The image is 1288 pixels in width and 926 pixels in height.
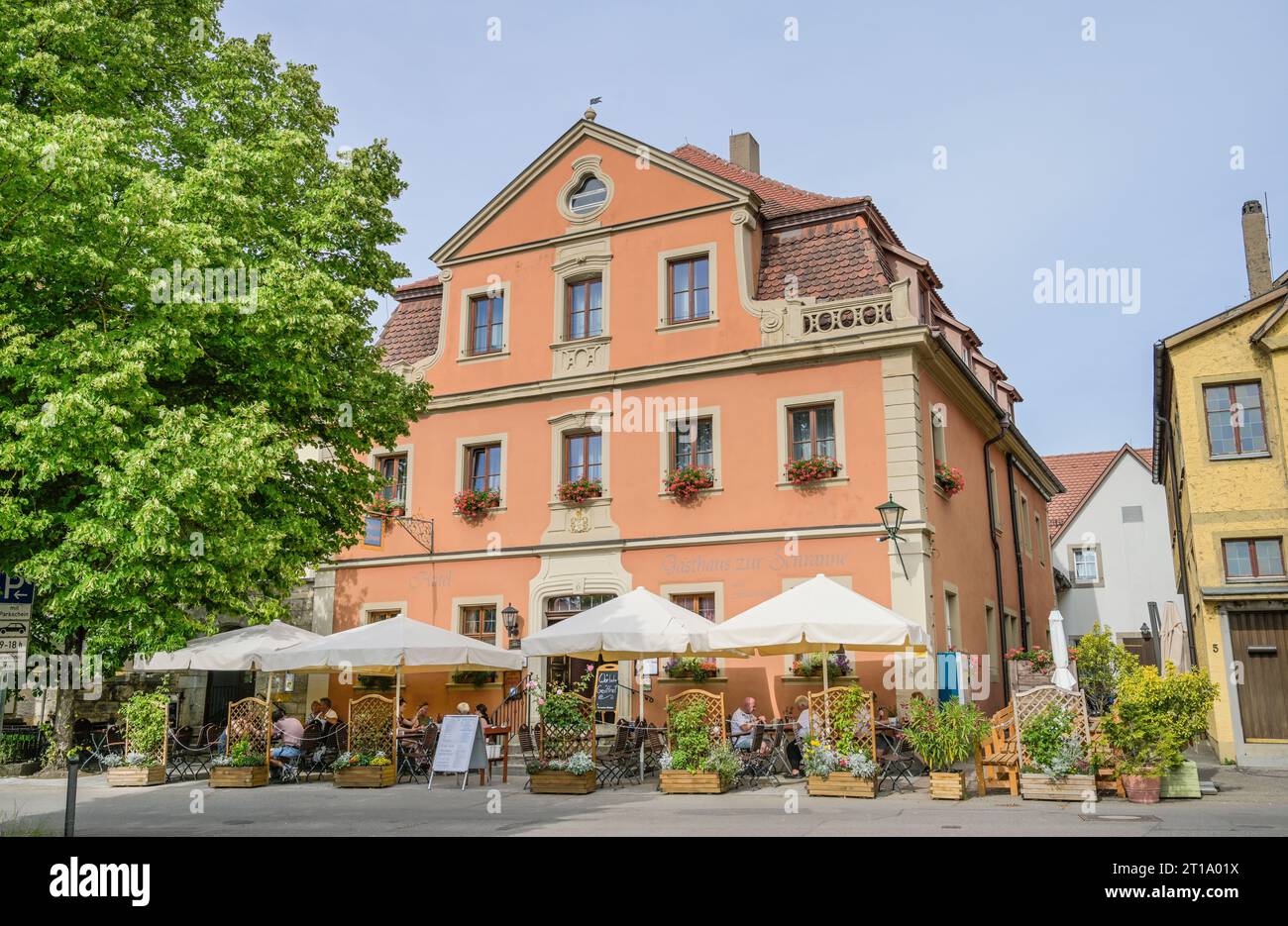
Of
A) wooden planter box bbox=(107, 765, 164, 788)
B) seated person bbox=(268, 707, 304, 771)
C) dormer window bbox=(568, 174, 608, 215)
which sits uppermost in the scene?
dormer window bbox=(568, 174, 608, 215)

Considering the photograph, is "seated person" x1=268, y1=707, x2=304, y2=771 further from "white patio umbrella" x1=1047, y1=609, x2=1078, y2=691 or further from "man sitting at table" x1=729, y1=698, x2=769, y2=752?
"white patio umbrella" x1=1047, y1=609, x2=1078, y2=691

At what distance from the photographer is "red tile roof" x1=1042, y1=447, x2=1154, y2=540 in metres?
36.7

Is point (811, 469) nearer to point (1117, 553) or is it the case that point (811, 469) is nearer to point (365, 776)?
point (365, 776)

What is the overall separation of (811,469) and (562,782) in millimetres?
7124

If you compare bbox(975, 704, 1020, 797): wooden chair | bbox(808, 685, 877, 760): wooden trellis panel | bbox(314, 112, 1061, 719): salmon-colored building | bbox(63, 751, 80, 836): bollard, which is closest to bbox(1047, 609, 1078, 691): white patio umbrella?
bbox(975, 704, 1020, 797): wooden chair

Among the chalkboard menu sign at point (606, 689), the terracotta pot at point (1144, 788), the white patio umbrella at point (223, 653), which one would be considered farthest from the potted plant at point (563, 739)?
the terracotta pot at point (1144, 788)

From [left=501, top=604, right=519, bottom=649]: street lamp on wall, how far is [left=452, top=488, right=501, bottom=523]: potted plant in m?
2.17

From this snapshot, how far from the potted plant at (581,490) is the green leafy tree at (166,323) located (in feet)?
14.6

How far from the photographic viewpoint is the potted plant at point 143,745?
1584cm

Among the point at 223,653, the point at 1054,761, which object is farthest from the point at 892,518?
the point at 223,653

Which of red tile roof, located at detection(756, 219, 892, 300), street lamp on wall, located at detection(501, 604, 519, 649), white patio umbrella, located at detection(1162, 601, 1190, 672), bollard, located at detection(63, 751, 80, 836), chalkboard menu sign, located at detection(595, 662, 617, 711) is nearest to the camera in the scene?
bollard, located at detection(63, 751, 80, 836)

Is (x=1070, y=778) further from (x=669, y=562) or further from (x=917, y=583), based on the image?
(x=669, y=562)

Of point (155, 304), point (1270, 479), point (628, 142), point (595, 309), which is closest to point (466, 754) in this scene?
point (155, 304)
